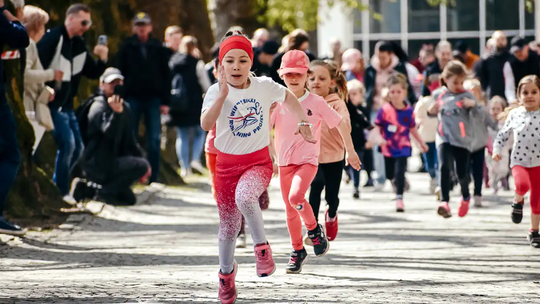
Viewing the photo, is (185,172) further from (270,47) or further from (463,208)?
(463,208)

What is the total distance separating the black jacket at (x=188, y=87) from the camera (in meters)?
17.2

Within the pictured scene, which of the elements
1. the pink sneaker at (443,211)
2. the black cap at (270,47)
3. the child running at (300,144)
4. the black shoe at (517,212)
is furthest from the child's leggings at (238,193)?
the black cap at (270,47)

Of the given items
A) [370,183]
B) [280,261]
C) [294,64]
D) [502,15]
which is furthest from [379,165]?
[502,15]

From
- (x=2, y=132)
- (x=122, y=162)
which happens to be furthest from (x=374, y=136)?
(x=2, y=132)

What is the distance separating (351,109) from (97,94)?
3492 mm

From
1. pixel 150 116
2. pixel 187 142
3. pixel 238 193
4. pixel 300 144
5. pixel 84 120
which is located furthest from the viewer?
pixel 187 142

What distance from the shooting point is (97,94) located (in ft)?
45.3

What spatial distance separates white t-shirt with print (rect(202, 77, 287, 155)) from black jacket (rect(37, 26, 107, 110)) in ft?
18.1

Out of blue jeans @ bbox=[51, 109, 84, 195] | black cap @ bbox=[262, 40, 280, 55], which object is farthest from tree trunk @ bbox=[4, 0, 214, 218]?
black cap @ bbox=[262, 40, 280, 55]

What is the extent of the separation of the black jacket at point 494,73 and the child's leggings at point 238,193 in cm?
1054

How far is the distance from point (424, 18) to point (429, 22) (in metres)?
0.22

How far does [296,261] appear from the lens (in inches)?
319

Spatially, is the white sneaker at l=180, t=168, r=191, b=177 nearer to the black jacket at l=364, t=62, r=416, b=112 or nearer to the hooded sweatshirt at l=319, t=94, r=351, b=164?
the black jacket at l=364, t=62, r=416, b=112

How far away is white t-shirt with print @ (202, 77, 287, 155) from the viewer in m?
7.02
